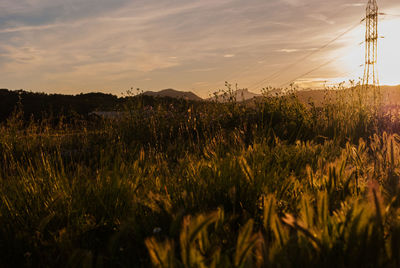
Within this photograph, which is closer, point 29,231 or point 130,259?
point 130,259

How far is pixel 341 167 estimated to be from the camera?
219 centimetres

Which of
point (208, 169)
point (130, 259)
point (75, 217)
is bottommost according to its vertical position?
point (130, 259)

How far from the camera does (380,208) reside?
114cm

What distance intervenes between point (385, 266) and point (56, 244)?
1601mm

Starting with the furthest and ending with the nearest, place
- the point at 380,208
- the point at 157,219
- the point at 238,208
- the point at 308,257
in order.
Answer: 1. the point at 238,208
2. the point at 157,219
3. the point at 308,257
4. the point at 380,208

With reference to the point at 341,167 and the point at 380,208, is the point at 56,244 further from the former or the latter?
the point at 341,167

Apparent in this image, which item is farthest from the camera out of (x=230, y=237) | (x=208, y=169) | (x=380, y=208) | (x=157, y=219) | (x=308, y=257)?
(x=208, y=169)

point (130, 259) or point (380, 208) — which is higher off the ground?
point (380, 208)

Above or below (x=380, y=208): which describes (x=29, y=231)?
below

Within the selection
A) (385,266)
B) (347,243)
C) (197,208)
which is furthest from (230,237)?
(385,266)

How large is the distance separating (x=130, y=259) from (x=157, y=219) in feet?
0.97

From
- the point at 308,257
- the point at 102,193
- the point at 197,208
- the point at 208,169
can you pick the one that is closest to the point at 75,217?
the point at 102,193

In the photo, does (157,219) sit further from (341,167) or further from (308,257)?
(341,167)

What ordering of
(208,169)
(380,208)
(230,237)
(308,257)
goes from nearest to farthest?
(380,208) < (308,257) < (230,237) < (208,169)
